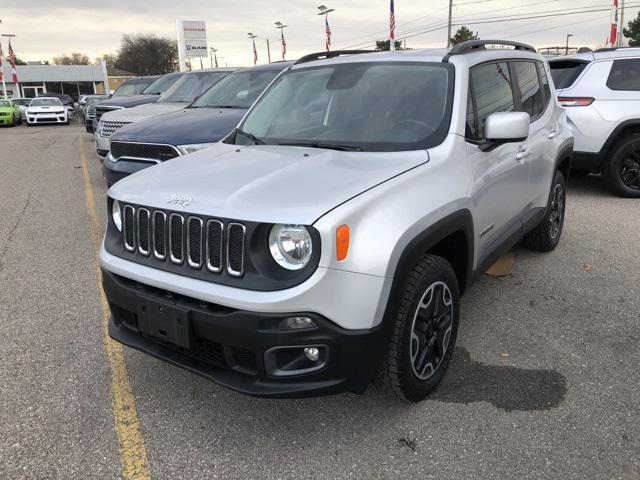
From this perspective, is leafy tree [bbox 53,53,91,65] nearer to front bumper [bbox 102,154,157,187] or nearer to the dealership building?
the dealership building

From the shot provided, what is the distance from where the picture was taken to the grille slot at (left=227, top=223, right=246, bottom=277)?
2412 mm

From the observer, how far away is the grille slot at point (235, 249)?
2.41 meters

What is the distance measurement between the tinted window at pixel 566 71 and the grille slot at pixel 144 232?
6734 millimetres

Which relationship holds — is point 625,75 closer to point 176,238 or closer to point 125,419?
point 176,238

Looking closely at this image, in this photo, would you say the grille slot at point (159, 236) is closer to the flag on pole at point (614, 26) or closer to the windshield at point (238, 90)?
the windshield at point (238, 90)

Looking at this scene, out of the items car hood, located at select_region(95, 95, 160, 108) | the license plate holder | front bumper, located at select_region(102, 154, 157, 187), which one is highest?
car hood, located at select_region(95, 95, 160, 108)

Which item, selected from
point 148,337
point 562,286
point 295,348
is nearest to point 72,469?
point 148,337

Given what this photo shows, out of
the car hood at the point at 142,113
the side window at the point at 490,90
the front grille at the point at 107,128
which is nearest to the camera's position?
the side window at the point at 490,90

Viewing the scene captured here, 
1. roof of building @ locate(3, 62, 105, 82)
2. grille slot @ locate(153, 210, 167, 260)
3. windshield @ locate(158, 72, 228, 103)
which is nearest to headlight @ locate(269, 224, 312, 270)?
grille slot @ locate(153, 210, 167, 260)

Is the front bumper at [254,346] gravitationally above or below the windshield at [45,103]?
below

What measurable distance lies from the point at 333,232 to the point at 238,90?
5601 millimetres

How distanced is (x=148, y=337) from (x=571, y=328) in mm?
2822

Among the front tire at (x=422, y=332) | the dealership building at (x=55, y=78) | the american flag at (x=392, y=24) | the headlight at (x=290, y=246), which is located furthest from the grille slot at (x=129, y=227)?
the dealership building at (x=55, y=78)

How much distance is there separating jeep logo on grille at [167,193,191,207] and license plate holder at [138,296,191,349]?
18.5 inches
